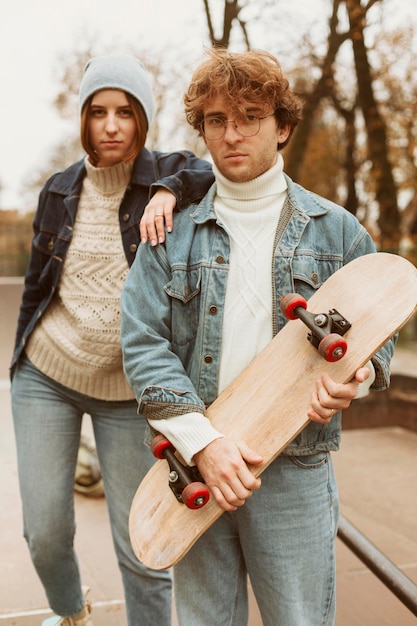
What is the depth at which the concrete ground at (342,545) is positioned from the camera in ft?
8.55

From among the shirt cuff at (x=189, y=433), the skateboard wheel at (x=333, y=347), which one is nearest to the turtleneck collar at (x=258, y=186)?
the skateboard wheel at (x=333, y=347)

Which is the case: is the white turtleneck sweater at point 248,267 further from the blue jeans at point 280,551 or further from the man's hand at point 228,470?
the blue jeans at point 280,551

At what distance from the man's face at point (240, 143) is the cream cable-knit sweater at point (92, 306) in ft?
1.74

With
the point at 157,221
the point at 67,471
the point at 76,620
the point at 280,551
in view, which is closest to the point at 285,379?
the point at 280,551

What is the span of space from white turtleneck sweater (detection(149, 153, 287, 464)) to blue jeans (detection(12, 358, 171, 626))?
0.57 metres

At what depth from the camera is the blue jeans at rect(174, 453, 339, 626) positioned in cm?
147

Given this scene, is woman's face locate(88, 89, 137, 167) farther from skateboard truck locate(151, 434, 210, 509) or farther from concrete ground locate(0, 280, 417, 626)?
concrete ground locate(0, 280, 417, 626)

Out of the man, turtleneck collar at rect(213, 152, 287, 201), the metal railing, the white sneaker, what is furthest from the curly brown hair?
the white sneaker

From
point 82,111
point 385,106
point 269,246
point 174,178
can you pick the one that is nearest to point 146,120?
point 82,111

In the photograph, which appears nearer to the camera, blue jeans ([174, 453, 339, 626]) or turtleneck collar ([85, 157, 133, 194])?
blue jeans ([174, 453, 339, 626])

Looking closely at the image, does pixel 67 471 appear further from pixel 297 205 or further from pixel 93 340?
pixel 297 205

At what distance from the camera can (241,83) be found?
1475 mm

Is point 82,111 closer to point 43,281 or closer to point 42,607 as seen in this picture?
point 43,281

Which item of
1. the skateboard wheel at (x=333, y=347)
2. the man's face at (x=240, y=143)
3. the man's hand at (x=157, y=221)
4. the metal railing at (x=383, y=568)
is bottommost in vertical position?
the metal railing at (x=383, y=568)
